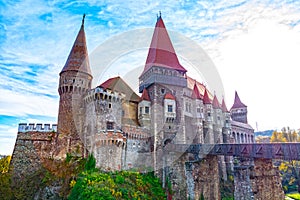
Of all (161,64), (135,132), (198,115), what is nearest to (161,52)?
(161,64)

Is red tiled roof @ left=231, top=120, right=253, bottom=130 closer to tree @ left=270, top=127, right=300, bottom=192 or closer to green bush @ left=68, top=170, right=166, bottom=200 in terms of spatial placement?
tree @ left=270, top=127, right=300, bottom=192

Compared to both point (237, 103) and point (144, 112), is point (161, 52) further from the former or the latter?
point (237, 103)

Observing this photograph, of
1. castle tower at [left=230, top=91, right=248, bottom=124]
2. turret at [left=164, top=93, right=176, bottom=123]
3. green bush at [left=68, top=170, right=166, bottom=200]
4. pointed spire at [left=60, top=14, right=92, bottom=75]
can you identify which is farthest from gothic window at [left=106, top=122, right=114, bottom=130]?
castle tower at [left=230, top=91, right=248, bottom=124]

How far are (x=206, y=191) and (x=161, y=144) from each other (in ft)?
22.3

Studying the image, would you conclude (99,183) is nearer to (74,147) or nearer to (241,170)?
(74,147)

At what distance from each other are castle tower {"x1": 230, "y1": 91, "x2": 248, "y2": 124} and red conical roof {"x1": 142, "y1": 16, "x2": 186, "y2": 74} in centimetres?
2377

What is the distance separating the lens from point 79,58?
2383 cm

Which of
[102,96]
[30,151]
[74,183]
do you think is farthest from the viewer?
[102,96]

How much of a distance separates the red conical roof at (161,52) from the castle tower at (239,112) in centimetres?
2377

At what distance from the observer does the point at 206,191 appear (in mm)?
20203

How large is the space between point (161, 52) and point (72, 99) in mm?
13532

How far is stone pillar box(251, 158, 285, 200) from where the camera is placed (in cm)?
1334

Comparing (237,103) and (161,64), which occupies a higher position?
(161,64)

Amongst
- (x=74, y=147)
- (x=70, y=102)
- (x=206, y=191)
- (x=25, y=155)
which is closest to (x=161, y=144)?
(x=206, y=191)
